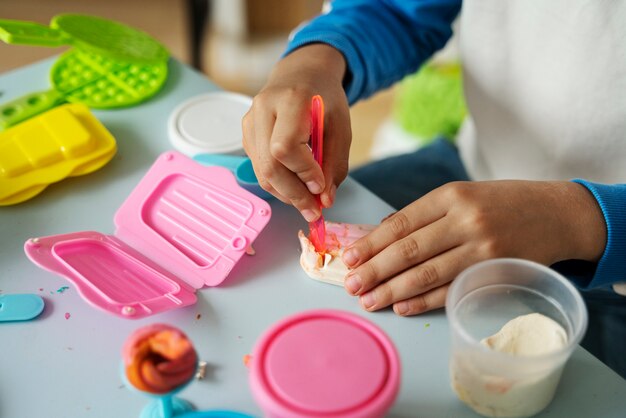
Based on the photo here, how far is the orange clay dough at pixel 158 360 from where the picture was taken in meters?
0.39

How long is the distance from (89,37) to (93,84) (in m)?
0.06

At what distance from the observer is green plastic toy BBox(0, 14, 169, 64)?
69cm

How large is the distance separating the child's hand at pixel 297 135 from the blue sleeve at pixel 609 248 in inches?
9.1

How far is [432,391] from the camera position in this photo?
0.50 meters

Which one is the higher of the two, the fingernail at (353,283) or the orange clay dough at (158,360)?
the orange clay dough at (158,360)

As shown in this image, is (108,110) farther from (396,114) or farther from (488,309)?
(396,114)

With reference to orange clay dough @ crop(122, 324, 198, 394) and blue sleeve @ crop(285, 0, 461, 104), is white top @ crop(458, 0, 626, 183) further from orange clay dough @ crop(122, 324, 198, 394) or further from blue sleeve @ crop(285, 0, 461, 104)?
orange clay dough @ crop(122, 324, 198, 394)

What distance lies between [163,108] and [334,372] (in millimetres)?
485

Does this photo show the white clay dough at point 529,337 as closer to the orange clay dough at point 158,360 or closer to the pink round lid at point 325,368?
the pink round lid at point 325,368

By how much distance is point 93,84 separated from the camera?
31.1 inches

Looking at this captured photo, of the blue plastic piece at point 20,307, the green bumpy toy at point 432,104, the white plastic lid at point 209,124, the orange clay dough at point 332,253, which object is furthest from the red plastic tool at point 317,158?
the green bumpy toy at point 432,104

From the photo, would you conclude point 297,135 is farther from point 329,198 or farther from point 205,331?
point 205,331

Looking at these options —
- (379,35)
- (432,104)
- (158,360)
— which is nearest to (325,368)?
(158,360)

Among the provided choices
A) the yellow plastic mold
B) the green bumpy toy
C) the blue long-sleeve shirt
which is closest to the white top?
the blue long-sleeve shirt
